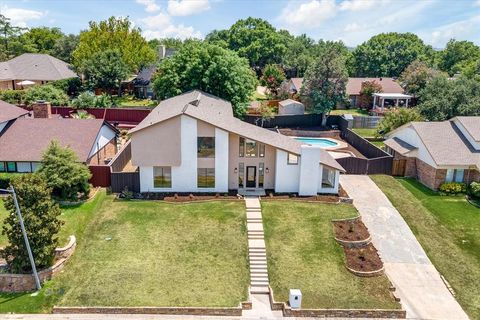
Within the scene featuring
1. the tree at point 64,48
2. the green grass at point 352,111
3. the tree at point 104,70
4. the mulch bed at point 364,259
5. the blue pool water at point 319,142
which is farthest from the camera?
the tree at point 64,48

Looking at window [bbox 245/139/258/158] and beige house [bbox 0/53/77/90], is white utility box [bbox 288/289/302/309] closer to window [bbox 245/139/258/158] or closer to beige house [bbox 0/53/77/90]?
window [bbox 245/139/258/158]

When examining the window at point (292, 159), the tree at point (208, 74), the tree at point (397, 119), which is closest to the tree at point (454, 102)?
the tree at point (397, 119)

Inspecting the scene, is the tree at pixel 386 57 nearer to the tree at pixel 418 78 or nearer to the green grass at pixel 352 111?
the tree at pixel 418 78

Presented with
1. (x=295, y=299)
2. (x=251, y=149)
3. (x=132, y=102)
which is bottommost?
(x=295, y=299)

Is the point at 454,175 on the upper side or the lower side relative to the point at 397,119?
lower

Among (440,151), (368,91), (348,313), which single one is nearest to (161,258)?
(348,313)

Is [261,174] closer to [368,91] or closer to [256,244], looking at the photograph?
[256,244]

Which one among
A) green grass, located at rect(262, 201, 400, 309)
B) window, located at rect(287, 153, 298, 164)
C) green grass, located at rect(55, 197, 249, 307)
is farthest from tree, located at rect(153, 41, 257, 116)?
green grass, located at rect(262, 201, 400, 309)
